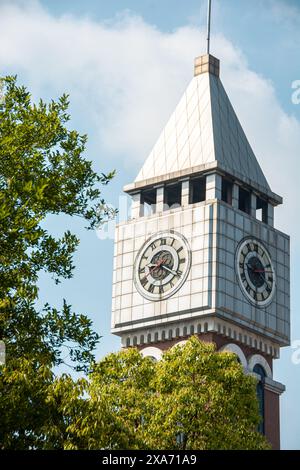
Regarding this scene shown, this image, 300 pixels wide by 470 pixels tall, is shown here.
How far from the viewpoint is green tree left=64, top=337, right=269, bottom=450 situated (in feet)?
199

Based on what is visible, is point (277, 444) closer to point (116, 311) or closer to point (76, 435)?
point (116, 311)

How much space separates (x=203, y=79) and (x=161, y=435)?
39297 mm

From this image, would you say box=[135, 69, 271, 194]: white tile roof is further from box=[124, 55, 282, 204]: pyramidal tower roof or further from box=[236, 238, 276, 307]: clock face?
box=[236, 238, 276, 307]: clock face

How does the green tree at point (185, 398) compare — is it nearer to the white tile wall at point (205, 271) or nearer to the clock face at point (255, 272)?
the white tile wall at point (205, 271)

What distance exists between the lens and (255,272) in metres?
87.9

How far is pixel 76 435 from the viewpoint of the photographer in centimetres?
4359

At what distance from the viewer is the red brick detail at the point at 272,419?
87.3 m

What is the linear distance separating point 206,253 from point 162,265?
3.35m

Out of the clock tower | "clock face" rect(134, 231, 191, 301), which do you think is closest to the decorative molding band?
the clock tower

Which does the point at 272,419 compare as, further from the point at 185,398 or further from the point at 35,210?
the point at 35,210

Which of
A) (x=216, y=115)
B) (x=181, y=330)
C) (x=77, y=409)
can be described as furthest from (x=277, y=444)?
(x=77, y=409)

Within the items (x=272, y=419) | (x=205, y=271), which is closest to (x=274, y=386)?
(x=272, y=419)

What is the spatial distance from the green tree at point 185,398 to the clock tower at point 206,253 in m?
19.4

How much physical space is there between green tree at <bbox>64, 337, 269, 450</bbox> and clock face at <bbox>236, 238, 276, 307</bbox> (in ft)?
69.2
